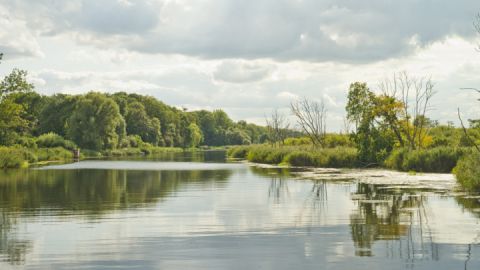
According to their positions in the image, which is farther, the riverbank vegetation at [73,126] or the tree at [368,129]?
the riverbank vegetation at [73,126]

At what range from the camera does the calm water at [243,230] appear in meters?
11.7

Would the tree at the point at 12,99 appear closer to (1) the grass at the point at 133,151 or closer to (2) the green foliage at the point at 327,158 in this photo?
(2) the green foliage at the point at 327,158

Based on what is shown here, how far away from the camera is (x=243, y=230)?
51.9 ft

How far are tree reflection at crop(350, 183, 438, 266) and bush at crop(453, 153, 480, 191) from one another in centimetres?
239

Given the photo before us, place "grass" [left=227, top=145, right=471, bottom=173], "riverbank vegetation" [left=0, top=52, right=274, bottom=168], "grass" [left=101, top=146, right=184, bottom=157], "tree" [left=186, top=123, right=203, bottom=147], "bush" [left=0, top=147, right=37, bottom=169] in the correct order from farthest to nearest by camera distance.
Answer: "tree" [left=186, top=123, right=203, bottom=147] → "grass" [left=101, top=146, right=184, bottom=157] → "riverbank vegetation" [left=0, top=52, right=274, bottom=168] → "bush" [left=0, top=147, right=37, bottom=169] → "grass" [left=227, top=145, right=471, bottom=173]

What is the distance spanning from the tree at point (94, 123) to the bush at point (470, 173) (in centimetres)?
8425

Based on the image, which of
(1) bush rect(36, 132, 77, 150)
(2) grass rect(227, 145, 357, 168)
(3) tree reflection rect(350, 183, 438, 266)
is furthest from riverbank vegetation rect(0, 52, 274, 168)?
(3) tree reflection rect(350, 183, 438, 266)

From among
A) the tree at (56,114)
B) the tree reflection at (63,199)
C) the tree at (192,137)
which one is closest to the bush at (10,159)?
the tree reflection at (63,199)

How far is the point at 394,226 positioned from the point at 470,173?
34.0ft

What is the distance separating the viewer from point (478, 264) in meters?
11.2

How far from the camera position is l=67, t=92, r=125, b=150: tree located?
104 metres

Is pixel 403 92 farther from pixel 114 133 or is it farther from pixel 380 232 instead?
pixel 114 133

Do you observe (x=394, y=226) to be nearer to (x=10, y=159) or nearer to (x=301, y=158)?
(x=301, y=158)

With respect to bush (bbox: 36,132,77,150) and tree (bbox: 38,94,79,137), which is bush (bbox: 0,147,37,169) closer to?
bush (bbox: 36,132,77,150)
